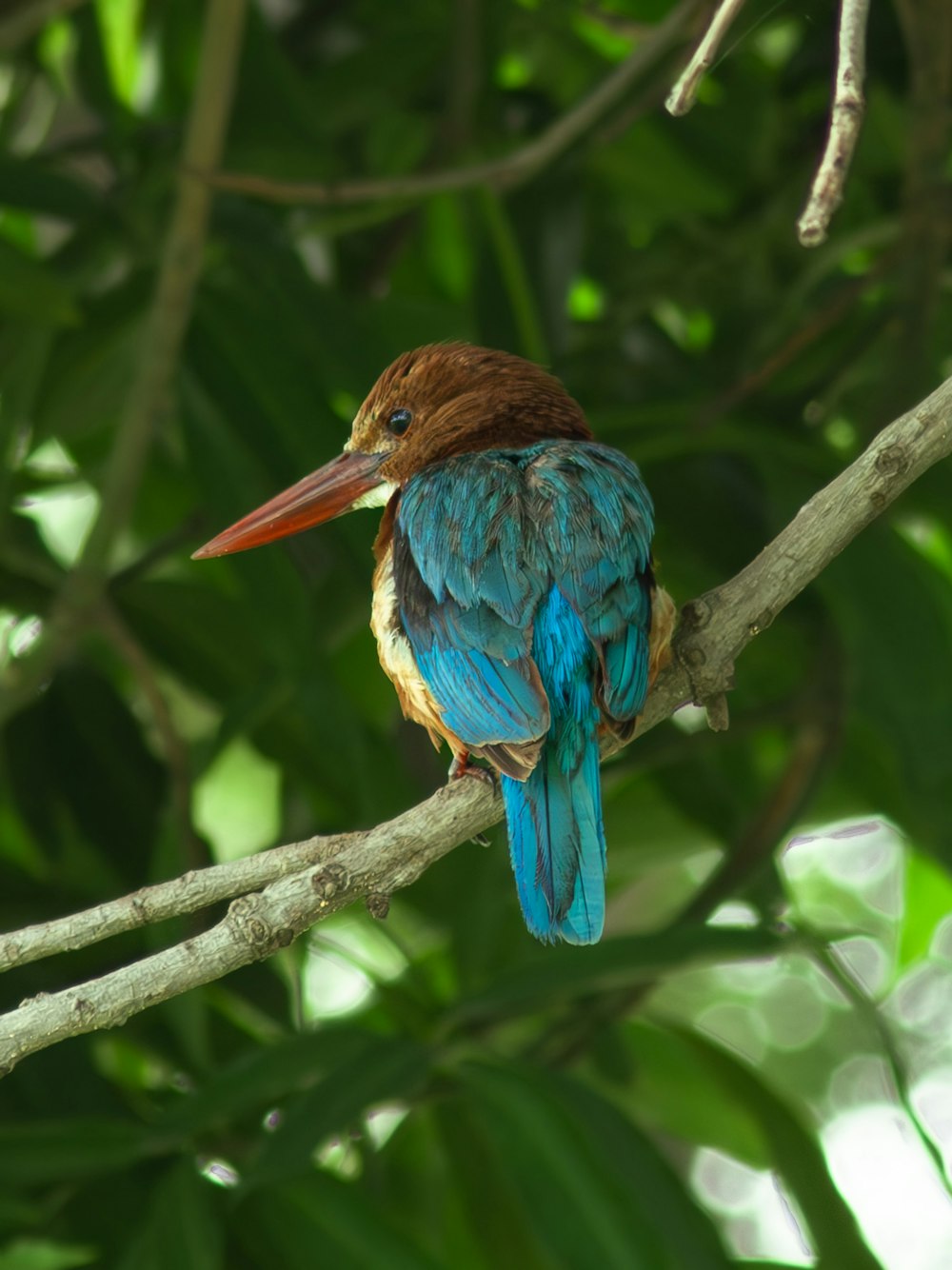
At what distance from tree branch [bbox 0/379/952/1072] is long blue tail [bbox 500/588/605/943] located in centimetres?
5

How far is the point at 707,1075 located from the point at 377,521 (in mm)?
1297

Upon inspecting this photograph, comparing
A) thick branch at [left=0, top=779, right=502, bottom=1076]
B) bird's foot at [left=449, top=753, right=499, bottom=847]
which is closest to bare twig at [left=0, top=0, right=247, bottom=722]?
bird's foot at [left=449, top=753, right=499, bottom=847]

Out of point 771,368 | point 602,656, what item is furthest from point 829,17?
point 602,656

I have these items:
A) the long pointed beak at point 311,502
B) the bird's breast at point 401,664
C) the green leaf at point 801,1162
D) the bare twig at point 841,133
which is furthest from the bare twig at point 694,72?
the green leaf at point 801,1162

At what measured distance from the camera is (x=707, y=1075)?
327cm

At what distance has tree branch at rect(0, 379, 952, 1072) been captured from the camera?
1.59 metres

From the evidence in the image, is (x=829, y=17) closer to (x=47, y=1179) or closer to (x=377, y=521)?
(x=377, y=521)

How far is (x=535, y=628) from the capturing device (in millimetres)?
2135

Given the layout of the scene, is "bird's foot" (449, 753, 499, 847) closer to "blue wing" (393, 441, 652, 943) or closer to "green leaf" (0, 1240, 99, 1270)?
"blue wing" (393, 441, 652, 943)

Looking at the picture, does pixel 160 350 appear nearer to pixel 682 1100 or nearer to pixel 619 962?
pixel 619 962

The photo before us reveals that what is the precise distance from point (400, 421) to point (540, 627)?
814 millimetres

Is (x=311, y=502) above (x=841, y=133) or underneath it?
above

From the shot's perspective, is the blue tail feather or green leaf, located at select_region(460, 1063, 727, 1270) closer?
the blue tail feather

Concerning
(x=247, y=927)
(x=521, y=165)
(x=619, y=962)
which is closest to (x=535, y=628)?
(x=247, y=927)
